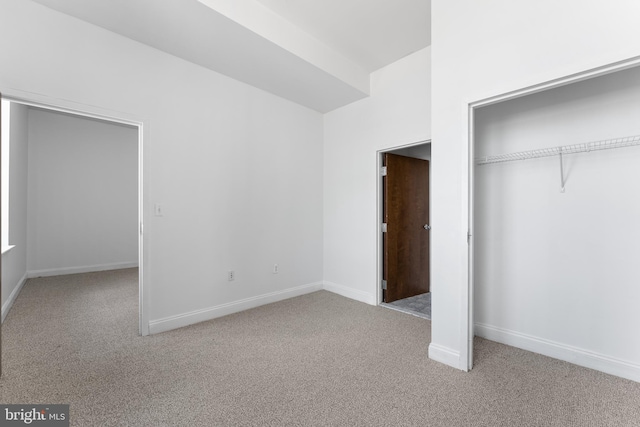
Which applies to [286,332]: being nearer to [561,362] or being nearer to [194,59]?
[561,362]

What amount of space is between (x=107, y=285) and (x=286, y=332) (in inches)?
131

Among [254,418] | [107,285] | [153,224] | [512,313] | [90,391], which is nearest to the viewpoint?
[254,418]

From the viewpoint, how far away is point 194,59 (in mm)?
3094

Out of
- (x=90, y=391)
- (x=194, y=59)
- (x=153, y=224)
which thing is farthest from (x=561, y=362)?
(x=194, y=59)

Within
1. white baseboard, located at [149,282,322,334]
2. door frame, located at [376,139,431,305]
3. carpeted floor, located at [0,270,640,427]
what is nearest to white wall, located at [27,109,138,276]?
carpeted floor, located at [0,270,640,427]

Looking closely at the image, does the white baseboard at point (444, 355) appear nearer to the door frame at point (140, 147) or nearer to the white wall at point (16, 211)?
the door frame at point (140, 147)

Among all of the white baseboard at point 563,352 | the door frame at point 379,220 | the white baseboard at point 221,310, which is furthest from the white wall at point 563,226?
the white baseboard at point 221,310

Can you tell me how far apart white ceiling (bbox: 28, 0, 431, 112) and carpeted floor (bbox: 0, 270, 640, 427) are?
105 inches

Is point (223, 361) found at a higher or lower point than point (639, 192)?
lower

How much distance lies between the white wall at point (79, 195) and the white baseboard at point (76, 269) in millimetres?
12

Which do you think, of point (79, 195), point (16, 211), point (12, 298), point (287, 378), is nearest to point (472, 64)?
point (287, 378)

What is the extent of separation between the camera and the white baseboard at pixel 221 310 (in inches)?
116

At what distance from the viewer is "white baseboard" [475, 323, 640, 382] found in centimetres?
216

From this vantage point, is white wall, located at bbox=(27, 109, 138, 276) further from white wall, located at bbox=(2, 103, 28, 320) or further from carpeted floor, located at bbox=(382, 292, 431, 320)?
carpeted floor, located at bbox=(382, 292, 431, 320)
